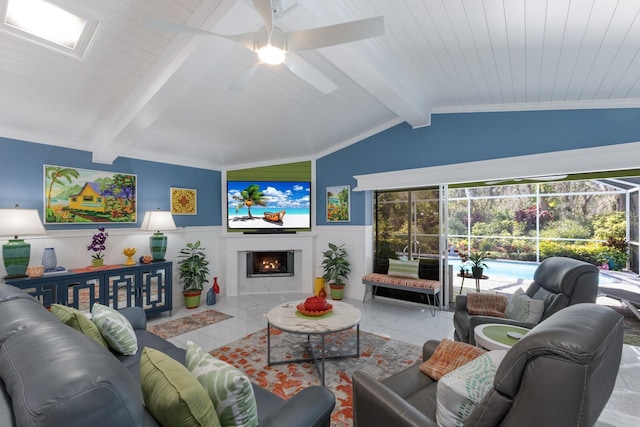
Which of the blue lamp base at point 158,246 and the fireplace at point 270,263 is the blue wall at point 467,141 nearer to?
the fireplace at point 270,263

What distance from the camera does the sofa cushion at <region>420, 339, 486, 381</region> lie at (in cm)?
173

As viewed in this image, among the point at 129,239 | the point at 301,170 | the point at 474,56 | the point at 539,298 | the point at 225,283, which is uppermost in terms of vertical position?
the point at 474,56

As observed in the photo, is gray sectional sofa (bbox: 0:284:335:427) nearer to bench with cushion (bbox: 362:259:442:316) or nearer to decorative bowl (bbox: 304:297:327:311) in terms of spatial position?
decorative bowl (bbox: 304:297:327:311)

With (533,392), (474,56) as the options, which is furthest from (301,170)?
(533,392)

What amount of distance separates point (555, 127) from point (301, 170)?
3692 mm

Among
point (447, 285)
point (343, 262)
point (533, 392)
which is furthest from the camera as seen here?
point (343, 262)

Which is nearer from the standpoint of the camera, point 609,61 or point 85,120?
point 609,61

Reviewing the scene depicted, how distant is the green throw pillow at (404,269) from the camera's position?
4504mm

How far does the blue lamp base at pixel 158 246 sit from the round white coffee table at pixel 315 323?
2.22 meters

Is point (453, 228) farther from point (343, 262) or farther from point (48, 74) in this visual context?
point (48, 74)

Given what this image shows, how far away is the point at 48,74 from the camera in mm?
2418

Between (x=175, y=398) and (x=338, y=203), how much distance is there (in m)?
4.30

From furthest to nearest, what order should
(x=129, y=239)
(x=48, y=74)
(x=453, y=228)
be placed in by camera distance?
(x=453, y=228), (x=129, y=239), (x=48, y=74)

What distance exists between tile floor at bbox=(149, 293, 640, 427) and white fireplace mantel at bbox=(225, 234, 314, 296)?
0.27 metres
